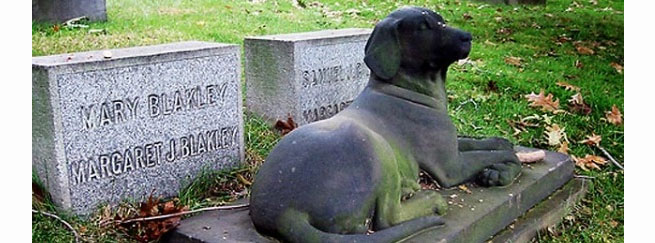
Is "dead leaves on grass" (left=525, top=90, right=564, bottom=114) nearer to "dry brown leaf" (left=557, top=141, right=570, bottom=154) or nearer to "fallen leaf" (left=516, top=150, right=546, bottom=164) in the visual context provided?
"dry brown leaf" (left=557, top=141, right=570, bottom=154)

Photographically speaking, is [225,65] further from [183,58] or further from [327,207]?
[327,207]

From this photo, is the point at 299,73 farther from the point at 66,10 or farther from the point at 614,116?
the point at 66,10

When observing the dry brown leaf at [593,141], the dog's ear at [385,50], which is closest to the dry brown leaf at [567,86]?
the dry brown leaf at [593,141]

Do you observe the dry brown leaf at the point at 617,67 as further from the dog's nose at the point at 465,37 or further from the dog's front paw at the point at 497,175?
the dog's nose at the point at 465,37

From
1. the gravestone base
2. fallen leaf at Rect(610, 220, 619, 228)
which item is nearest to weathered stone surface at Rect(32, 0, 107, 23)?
the gravestone base

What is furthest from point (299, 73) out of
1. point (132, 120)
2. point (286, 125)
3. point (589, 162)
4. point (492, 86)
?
point (492, 86)

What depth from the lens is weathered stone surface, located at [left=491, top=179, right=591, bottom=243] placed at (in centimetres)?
353

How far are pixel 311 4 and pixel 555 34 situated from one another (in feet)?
12.3

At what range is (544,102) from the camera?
20.5 feet

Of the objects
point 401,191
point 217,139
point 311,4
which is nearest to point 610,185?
point 401,191

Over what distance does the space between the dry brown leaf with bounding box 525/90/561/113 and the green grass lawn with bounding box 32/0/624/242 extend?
0.24 ft

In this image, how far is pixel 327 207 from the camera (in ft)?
9.34

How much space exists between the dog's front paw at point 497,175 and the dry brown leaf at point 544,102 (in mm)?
2595

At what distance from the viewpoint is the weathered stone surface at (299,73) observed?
16.4 feet
